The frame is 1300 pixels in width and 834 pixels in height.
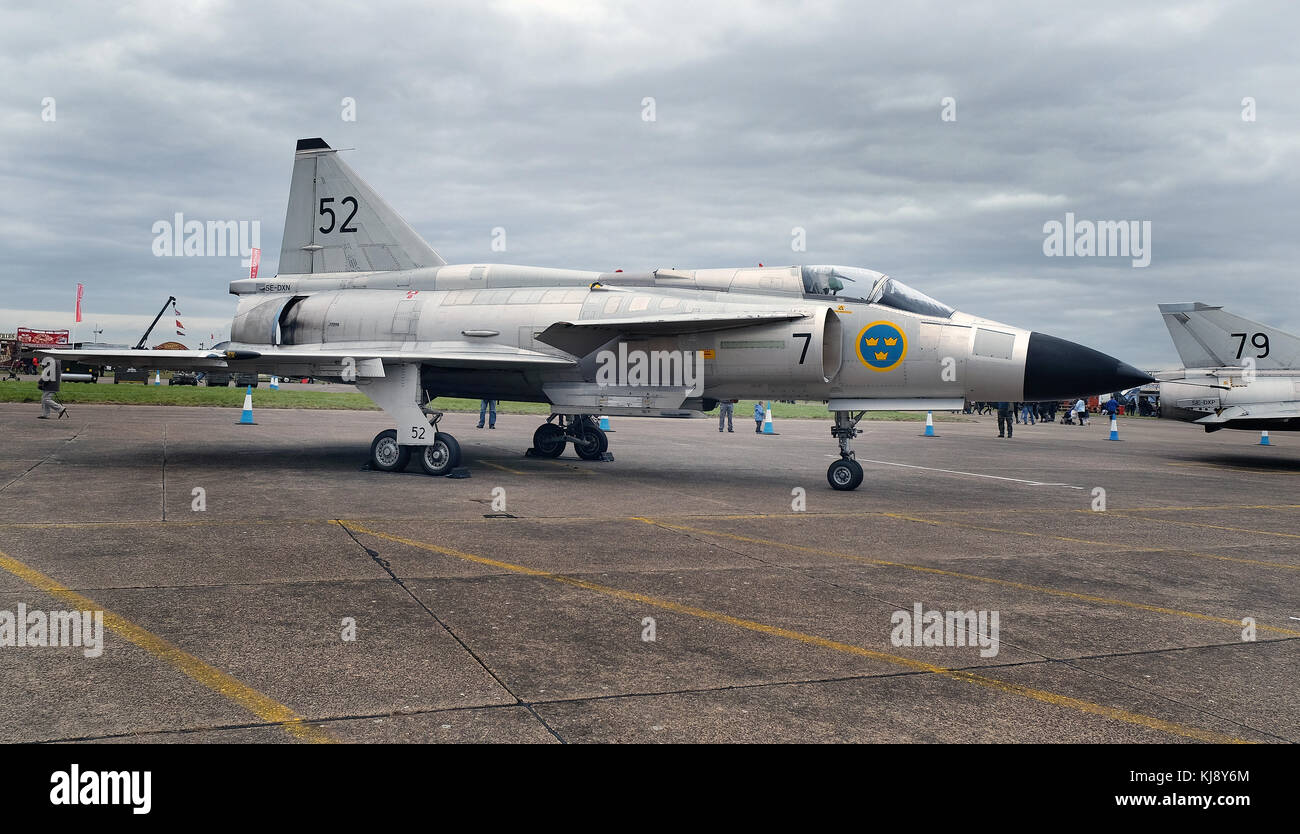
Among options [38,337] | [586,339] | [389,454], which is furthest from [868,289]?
[38,337]

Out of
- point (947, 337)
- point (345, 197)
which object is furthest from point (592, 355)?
point (345, 197)

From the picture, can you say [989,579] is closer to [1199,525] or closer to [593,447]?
[1199,525]

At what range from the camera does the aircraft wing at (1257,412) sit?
18.4 meters

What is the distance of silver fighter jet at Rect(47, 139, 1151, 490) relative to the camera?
38.1 ft

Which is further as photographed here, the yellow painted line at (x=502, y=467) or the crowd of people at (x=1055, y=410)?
the crowd of people at (x=1055, y=410)

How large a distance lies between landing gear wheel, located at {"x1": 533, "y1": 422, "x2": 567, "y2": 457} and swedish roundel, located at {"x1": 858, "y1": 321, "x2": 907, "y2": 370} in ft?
21.9

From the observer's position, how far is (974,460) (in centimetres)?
1942

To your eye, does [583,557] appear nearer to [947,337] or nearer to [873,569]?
[873,569]

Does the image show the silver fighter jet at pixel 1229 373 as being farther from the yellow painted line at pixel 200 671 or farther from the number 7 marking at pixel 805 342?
the yellow painted line at pixel 200 671

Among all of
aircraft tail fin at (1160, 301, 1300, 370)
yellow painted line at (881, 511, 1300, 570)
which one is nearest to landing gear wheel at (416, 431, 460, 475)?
yellow painted line at (881, 511, 1300, 570)

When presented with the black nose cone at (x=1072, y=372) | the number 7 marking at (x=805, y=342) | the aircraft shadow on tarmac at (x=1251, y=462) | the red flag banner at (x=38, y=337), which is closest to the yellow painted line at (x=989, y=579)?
the black nose cone at (x=1072, y=372)

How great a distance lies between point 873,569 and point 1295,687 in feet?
10.2

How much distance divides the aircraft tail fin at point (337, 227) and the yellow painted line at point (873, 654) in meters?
9.42

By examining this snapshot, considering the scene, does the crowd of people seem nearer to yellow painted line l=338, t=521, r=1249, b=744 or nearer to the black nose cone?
the black nose cone
